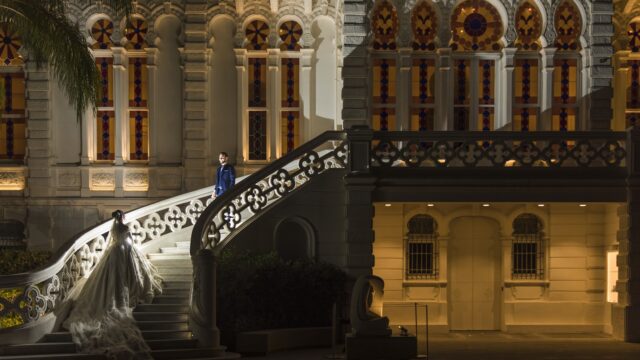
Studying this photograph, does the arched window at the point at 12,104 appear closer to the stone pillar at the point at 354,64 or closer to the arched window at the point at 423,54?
the stone pillar at the point at 354,64

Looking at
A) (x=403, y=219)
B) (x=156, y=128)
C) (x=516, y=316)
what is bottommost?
(x=516, y=316)

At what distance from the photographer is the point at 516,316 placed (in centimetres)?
2712

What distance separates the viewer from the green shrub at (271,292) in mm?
21312

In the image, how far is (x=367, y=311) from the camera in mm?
20234

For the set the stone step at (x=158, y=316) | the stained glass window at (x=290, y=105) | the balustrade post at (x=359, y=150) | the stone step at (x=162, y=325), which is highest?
the stained glass window at (x=290, y=105)

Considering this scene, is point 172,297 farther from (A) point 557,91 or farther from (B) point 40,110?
(A) point 557,91

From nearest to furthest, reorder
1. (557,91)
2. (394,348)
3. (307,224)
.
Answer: (394,348) < (307,224) < (557,91)

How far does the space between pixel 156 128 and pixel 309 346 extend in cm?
898

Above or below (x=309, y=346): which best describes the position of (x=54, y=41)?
above

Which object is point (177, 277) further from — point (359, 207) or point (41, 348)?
point (359, 207)

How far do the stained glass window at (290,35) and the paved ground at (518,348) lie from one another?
8.65 metres

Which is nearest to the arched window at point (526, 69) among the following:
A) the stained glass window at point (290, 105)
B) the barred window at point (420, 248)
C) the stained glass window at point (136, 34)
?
the barred window at point (420, 248)

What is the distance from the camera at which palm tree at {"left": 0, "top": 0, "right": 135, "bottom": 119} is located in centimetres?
2134

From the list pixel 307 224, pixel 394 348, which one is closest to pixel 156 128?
pixel 307 224
